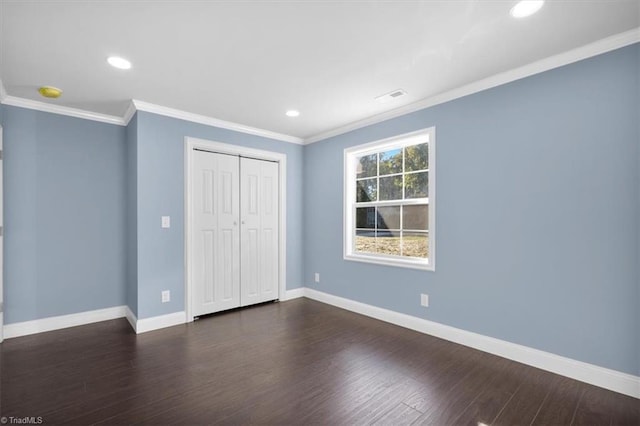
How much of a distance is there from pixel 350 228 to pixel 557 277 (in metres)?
2.37

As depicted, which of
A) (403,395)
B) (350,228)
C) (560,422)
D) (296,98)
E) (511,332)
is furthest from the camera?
(350,228)

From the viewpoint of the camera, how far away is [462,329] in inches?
117

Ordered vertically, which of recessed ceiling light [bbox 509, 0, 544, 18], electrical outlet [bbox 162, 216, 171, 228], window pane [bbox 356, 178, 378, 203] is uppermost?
recessed ceiling light [bbox 509, 0, 544, 18]

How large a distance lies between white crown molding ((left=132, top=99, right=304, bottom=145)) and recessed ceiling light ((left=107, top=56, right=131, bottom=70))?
77cm

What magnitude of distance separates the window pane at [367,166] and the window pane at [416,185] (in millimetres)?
524

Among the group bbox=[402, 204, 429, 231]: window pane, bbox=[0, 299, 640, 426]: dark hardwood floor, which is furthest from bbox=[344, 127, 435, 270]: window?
bbox=[0, 299, 640, 426]: dark hardwood floor

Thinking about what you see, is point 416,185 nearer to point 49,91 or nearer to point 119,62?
point 119,62

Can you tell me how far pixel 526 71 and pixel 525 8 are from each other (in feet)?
2.83

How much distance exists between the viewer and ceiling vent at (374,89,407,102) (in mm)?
3076

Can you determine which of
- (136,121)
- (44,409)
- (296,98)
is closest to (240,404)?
(44,409)

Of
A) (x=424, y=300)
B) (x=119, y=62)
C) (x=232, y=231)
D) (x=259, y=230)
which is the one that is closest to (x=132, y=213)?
(x=232, y=231)

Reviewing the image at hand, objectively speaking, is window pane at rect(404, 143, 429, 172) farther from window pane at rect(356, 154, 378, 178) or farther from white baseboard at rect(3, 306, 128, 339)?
white baseboard at rect(3, 306, 128, 339)

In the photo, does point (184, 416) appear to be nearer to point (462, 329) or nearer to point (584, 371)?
point (462, 329)

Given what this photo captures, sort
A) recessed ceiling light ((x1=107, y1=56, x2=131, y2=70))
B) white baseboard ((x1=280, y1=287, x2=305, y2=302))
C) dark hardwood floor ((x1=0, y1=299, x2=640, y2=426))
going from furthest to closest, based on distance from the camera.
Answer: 1. white baseboard ((x1=280, y1=287, x2=305, y2=302))
2. recessed ceiling light ((x1=107, y1=56, x2=131, y2=70))
3. dark hardwood floor ((x1=0, y1=299, x2=640, y2=426))
